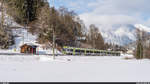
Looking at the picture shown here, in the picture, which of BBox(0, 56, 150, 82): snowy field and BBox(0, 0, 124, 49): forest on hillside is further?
BBox(0, 0, 124, 49): forest on hillside

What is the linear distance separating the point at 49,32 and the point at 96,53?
638 inches

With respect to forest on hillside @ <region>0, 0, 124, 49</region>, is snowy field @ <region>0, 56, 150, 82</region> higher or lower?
lower

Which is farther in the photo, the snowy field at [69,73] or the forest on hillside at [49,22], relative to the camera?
the forest on hillside at [49,22]

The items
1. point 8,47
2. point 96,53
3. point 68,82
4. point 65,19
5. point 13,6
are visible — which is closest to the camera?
point 68,82

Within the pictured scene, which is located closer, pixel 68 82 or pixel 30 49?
pixel 68 82

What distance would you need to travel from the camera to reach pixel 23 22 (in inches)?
2781

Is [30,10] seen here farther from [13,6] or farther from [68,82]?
[68,82]

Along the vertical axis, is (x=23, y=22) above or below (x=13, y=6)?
below

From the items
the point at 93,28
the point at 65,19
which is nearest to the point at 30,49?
the point at 65,19

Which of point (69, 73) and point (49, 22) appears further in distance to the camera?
point (49, 22)

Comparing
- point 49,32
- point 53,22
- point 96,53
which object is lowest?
point 96,53

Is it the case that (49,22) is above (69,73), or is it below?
above

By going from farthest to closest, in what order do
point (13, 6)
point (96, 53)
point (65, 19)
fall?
point (65, 19) → point (13, 6) → point (96, 53)

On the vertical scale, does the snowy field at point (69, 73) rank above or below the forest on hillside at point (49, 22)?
below
